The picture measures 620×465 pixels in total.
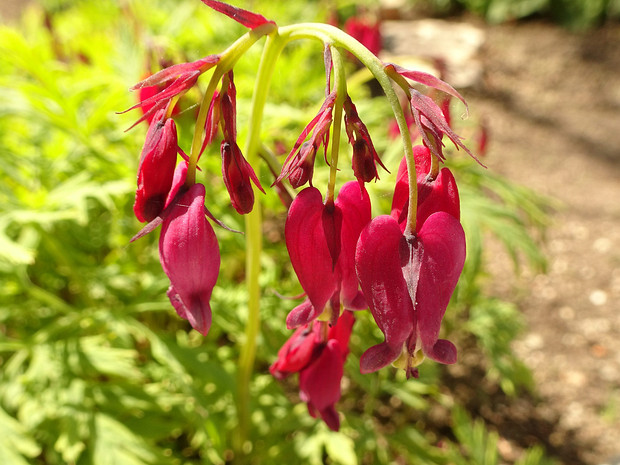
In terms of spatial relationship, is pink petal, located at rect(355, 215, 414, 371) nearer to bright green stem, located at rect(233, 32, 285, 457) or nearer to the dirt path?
bright green stem, located at rect(233, 32, 285, 457)

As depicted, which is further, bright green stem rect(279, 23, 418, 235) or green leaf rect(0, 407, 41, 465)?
green leaf rect(0, 407, 41, 465)

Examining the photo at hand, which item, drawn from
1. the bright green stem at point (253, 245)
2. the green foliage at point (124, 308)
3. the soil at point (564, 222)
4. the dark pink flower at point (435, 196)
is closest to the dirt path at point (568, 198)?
the soil at point (564, 222)

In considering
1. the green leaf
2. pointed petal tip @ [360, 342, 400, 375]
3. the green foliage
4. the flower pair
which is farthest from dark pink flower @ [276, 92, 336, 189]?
the green leaf

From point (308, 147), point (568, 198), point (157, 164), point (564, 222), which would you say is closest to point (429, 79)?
point (308, 147)

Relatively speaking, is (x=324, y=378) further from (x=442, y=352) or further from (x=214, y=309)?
(x=214, y=309)

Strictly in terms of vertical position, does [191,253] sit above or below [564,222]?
above

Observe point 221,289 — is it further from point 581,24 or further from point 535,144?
point 581,24
